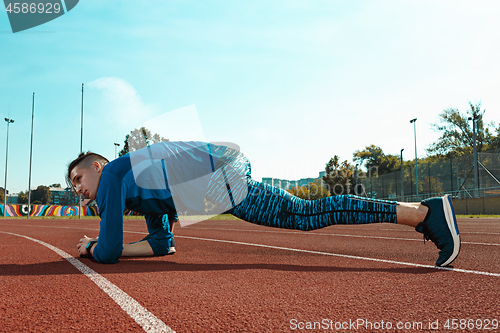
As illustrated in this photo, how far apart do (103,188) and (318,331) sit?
Result: 2.13 metres

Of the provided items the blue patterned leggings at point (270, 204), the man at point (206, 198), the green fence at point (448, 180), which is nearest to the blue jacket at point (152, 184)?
the man at point (206, 198)

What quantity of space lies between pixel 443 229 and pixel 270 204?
1.50 meters

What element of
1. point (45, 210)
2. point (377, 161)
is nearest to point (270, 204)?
point (45, 210)

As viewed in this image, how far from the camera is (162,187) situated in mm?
3043

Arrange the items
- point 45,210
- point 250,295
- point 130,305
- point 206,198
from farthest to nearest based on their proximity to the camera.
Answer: point 45,210 → point 206,198 → point 250,295 → point 130,305

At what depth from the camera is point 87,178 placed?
9.98ft

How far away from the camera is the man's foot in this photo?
2711 millimetres

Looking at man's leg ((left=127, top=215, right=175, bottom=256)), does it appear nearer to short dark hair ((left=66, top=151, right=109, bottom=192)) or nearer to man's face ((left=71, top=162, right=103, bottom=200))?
man's face ((left=71, top=162, right=103, bottom=200))

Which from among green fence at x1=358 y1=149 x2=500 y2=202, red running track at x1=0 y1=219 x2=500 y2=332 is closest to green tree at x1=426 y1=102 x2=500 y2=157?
green fence at x1=358 y1=149 x2=500 y2=202

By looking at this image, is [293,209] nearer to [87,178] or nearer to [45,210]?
[87,178]

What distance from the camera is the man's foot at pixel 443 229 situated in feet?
8.89

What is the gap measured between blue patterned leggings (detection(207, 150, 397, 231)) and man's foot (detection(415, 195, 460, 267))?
52 cm

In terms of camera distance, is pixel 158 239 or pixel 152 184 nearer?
pixel 152 184

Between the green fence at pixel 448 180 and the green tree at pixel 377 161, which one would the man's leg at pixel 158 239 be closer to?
the green fence at pixel 448 180
